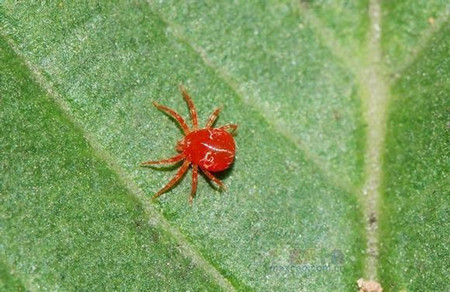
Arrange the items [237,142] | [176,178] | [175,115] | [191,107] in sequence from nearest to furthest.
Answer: [176,178], [175,115], [191,107], [237,142]

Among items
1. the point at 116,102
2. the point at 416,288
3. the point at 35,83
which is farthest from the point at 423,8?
the point at 35,83

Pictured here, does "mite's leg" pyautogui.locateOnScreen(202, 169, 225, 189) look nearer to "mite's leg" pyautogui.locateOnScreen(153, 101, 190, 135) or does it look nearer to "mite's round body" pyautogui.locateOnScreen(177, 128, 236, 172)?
"mite's round body" pyautogui.locateOnScreen(177, 128, 236, 172)

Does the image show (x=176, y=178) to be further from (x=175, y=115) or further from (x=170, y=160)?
(x=175, y=115)

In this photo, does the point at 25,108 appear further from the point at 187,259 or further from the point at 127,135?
the point at 187,259

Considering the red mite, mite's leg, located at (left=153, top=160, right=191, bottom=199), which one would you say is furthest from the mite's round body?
mite's leg, located at (left=153, top=160, right=191, bottom=199)

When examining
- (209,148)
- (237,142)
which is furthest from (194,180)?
(237,142)

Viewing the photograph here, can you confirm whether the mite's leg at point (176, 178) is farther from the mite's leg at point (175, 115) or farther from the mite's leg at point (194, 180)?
the mite's leg at point (175, 115)
